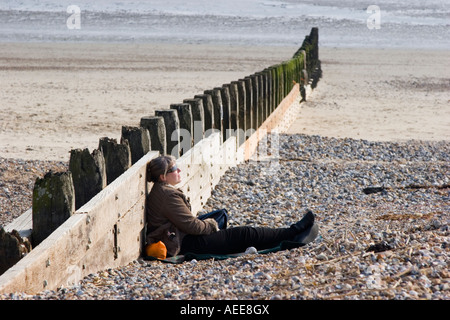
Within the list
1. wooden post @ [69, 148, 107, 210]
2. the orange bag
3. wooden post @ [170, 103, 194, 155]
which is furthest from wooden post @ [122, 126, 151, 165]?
Result: wooden post @ [170, 103, 194, 155]

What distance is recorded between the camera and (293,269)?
4879 mm

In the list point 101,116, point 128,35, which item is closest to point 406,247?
point 101,116

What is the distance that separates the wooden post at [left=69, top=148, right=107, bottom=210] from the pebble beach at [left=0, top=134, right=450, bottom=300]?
0.61 metres

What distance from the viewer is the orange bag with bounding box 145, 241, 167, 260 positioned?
5859 millimetres

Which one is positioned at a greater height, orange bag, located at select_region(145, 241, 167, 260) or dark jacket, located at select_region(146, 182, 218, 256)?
dark jacket, located at select_region(146, 182, 218, 256)

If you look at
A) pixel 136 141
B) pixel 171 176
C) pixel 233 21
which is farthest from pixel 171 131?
pixel 233 21

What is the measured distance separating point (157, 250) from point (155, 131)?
1.38m

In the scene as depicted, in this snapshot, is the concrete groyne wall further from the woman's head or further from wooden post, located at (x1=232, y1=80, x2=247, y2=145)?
wooden post, located at (x1=232, y1=80, x2=247, y2=145)

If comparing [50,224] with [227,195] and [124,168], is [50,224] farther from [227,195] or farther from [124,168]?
[227,195]

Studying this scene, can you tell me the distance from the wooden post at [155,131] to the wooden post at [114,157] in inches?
36.6

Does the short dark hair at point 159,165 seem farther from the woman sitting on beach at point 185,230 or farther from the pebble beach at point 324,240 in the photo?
the pebble beach at point 324,240

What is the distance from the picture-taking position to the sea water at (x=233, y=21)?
43.3m

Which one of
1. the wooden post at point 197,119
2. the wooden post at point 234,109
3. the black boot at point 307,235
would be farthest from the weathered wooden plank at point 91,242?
the wooden post at point 234,109

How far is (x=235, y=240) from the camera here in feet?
19.9
